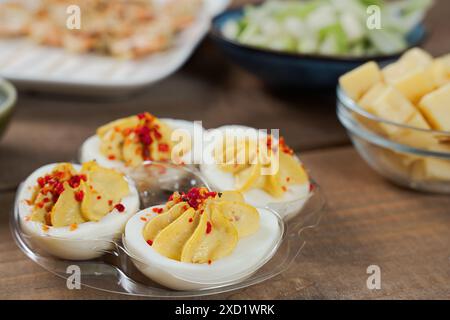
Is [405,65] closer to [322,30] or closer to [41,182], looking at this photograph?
[322,30]

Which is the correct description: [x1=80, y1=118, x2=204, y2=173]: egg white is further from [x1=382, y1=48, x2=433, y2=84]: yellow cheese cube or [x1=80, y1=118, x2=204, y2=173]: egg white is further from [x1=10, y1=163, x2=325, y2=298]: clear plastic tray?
[x1=382, y1=48, x2=433, y2=84]: yellow cheese cube

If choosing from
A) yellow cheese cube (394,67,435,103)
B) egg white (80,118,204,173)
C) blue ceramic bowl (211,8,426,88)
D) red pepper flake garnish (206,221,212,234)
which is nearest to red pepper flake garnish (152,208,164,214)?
red pepper flake garnish (206,221,212,234)

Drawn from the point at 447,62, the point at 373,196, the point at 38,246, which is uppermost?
the point at 447,62

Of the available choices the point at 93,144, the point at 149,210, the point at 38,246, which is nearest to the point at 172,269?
the point at 149,210

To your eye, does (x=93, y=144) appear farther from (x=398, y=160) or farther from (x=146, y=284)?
(x=398, y=160)

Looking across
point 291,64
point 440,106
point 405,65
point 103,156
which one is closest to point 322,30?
point 291,64

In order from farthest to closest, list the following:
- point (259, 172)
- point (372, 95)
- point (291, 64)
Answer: point (291, 64), point (372, 95), point (259, 172)
